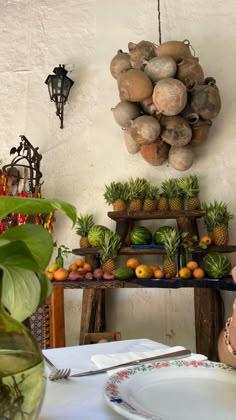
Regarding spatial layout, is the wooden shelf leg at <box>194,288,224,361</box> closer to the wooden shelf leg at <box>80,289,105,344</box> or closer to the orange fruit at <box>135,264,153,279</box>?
the orange fruit at <box>135,264,153,279</box>

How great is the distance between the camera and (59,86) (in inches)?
89.6

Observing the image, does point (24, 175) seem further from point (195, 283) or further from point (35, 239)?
point (35, 239)

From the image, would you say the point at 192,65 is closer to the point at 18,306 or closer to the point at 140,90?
the point at 140,90

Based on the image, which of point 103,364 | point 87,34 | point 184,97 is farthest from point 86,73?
point 103,364

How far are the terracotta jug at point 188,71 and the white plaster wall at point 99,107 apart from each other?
0.31 m

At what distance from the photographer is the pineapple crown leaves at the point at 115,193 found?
2.10m

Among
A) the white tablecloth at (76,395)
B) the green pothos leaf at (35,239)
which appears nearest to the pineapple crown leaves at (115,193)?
the white tablecloth at (76,395)

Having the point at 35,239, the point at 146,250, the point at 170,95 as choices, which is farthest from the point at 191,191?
the point at 35,239

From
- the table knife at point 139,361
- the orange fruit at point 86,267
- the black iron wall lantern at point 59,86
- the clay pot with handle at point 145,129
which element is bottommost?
the table knife at point 139,361

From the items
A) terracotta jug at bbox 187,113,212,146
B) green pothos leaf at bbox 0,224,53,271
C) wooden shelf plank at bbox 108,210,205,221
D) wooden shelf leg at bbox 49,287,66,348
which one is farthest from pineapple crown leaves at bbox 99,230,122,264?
green pothos leaf at bbox 0,224,53,271

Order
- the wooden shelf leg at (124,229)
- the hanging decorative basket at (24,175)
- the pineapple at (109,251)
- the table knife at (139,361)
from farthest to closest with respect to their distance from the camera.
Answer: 1. the hanging decorative basket at (24,175)
2. the wooden shelf leg at (124,229)
3. the pineapple at (109,251)
4. the table knife at (139,361)

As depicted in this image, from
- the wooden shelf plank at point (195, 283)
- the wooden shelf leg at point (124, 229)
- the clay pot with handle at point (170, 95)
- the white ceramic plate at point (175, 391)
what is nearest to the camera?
the white ceramic plate at point (175, 391)

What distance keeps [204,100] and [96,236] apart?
790 millimetres

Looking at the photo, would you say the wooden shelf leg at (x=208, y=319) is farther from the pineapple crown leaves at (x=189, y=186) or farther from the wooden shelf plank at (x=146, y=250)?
the pineapple crown leaves at (x=189, y=186)
